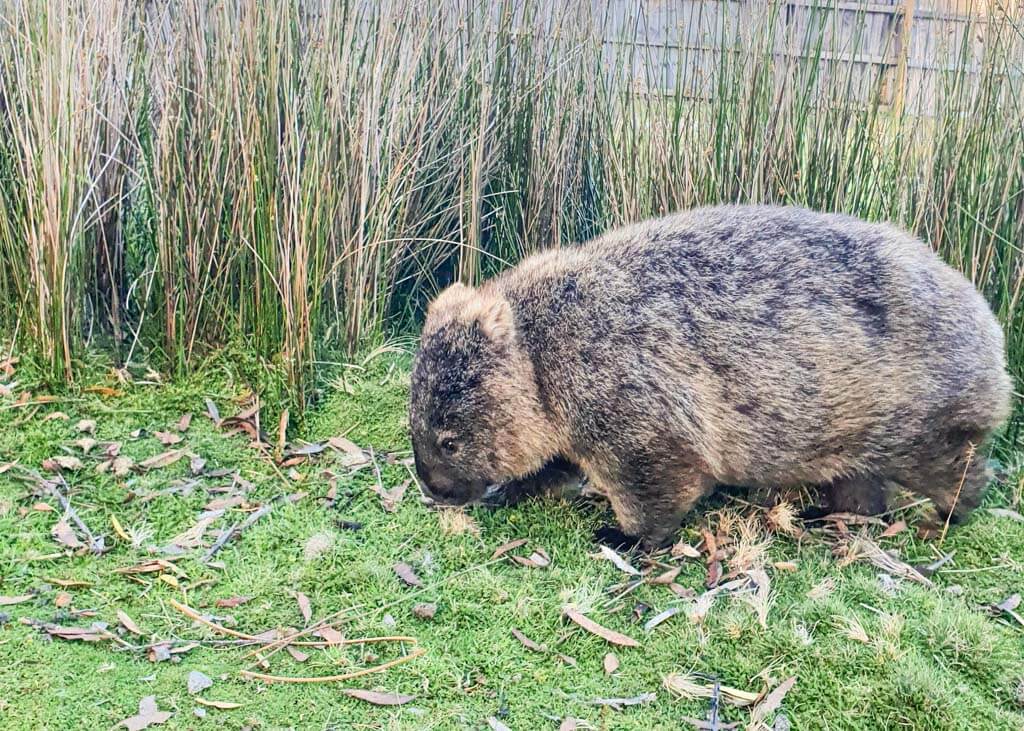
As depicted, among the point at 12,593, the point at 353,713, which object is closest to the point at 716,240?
the point at 353,713

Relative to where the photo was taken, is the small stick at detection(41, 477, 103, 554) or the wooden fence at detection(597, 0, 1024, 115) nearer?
the small stick at detection(41, 477, 103, 554)

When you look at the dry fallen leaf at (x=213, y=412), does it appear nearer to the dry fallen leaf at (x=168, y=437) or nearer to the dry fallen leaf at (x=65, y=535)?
the dry fallen leaf at (x=168, y=437)

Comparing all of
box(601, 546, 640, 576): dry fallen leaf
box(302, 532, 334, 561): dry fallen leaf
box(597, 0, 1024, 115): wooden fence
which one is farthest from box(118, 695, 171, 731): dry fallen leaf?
box(597, 0, 1024, 115): wooden fence

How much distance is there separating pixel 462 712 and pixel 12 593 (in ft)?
5.31

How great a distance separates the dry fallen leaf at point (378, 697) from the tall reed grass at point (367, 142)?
1.72m

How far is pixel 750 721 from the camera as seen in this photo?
3.09 m

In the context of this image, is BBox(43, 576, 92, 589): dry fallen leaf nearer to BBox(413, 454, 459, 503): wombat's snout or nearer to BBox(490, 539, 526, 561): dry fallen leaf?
BBox(413, 454, 459, 503): wombat's snout

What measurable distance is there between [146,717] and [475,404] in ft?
4.91

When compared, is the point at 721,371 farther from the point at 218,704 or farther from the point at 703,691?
the point at 218,704

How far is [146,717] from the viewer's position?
9.70 feet

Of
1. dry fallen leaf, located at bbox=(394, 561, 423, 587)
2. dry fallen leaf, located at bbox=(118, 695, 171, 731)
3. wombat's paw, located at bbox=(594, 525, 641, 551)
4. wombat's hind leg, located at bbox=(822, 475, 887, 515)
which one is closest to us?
dry fallen leaf, located at bbox=(118, 695, 171, 731)

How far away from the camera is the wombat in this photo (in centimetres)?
360

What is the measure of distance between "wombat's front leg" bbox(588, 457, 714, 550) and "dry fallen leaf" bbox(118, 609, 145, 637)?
1629mm

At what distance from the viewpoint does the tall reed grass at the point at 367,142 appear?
4418mm
